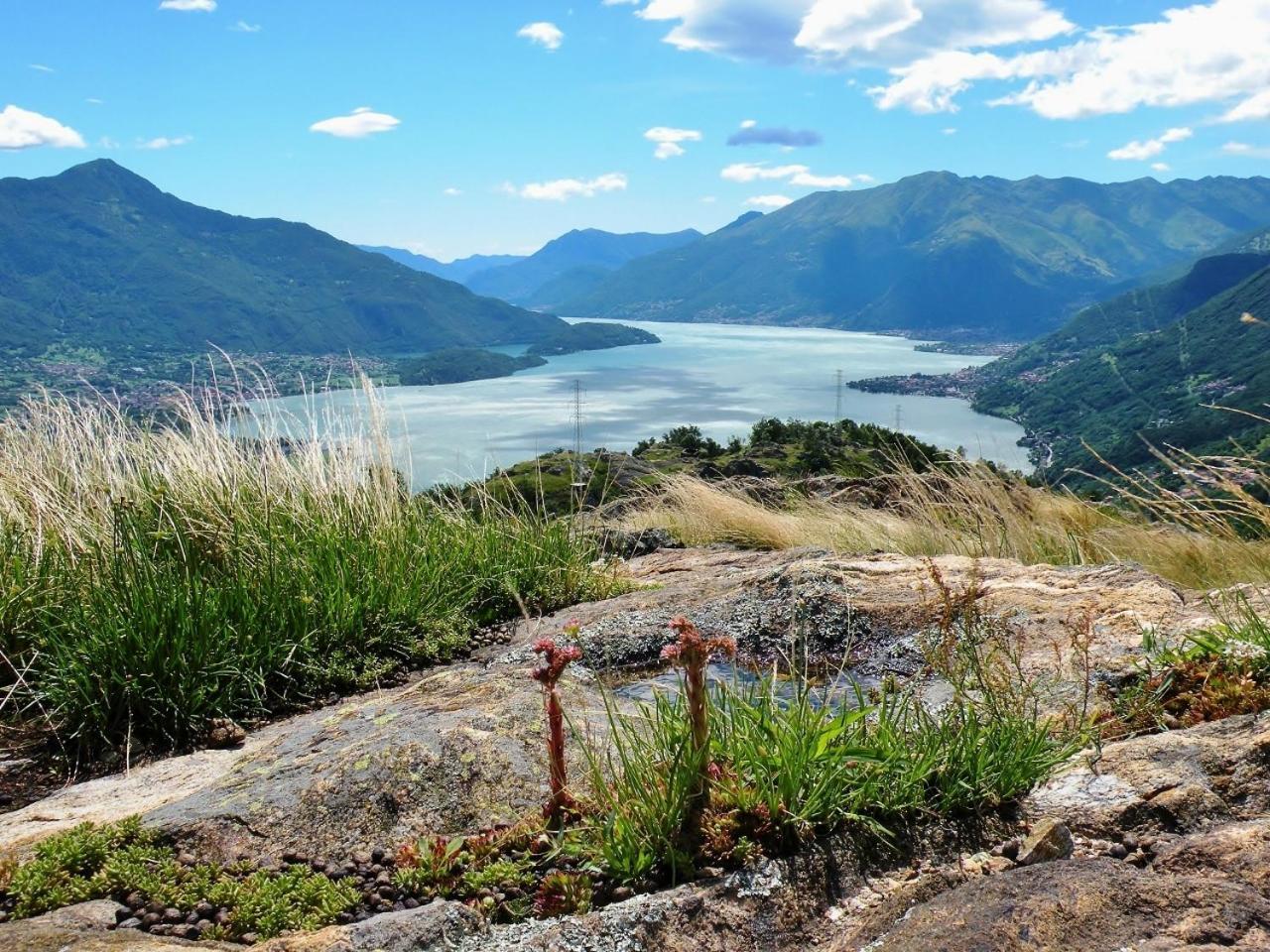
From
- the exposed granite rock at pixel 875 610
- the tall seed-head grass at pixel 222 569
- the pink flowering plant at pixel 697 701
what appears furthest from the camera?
the tall seed-head grass at pixel 222 569

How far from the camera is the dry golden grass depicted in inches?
229

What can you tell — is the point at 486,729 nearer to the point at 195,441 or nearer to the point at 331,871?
the point at 331,871

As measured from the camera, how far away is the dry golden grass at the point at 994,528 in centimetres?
581

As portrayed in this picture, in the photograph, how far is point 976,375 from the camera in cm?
17950

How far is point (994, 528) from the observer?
23.6ft

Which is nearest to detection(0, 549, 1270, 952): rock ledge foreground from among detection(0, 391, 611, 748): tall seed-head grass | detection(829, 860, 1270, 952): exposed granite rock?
detection(829, 860, 1270, 952): exposed granite rock

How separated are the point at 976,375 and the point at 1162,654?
190 metres

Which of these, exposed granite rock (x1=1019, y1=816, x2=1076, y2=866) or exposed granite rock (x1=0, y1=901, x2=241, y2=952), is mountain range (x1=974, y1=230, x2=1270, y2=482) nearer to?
exposed granite rock (x1=1019, y1=816, x2=1076, y2=866)

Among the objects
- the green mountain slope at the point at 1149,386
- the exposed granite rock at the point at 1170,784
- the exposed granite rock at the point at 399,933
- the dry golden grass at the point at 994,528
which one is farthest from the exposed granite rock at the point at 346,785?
the green mountain slope at the point at 1149,386

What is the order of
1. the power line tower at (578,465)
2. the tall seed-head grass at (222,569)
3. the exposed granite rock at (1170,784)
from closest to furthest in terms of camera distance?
the exposed granite rock at (1170,784) < the tall seed-head grass at (222,569) < the power line tower at (578,465)

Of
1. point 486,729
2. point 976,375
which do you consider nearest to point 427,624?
point 486,729

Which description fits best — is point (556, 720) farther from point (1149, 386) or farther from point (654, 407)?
point (1149, 386)

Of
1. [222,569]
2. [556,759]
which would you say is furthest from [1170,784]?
[222,569]

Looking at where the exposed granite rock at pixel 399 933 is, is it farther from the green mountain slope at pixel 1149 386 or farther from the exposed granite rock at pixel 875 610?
the green mountain slope at pixel 1149 386
